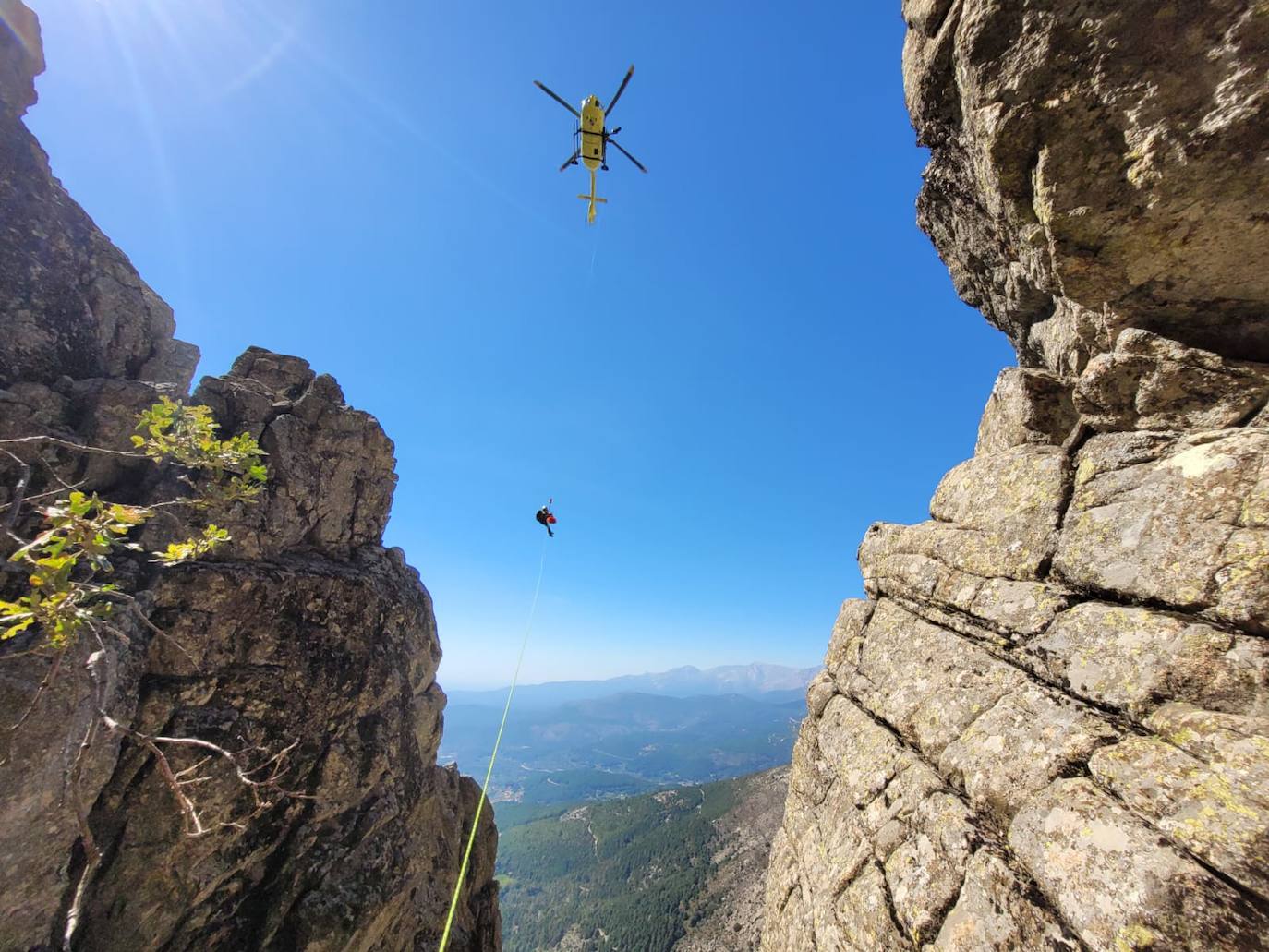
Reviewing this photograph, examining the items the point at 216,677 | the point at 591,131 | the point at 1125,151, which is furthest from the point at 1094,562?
the point at 216,677

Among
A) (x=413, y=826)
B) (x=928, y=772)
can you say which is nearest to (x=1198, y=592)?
(x=928, y=772)

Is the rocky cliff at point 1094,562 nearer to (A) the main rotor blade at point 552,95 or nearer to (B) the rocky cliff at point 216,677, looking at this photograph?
(A) the main rotor blade at point 552,95

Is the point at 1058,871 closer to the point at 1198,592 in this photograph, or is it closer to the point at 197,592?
the point at 1198,592

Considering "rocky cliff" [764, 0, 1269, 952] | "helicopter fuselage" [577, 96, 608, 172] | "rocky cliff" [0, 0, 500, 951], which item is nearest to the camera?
"rocky cliff" [764, 0, 1269, 952]

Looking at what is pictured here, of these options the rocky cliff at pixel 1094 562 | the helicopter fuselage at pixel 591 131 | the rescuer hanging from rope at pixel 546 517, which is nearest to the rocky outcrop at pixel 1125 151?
the rocky cliff at pixel 1094 562

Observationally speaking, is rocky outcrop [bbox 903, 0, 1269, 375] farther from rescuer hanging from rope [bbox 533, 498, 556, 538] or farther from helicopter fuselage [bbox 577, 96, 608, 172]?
rescuer hanging from rope [bbox 533, 498, 556, 538]

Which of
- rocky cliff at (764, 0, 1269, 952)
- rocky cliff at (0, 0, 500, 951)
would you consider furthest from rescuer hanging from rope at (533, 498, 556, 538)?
rocky cliff at (764, 0, 1269, 952)

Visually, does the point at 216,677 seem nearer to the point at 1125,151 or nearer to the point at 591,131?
the point at 591,131
